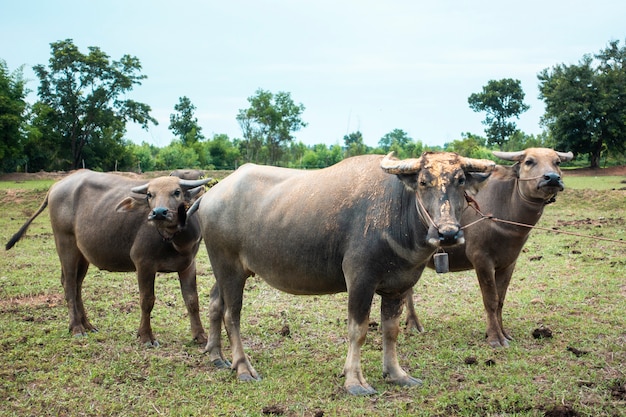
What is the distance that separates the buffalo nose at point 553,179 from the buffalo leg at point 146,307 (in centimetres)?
446

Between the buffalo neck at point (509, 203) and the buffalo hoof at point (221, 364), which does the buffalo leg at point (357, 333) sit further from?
the buffalo neck at point (509, 203)

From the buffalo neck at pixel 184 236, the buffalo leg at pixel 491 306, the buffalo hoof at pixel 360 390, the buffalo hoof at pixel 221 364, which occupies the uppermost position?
the buffalo neck at pixel 184 236

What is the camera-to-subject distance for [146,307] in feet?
21.8

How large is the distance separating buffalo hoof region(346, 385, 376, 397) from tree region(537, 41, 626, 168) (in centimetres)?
3669

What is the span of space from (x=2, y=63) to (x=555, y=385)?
4398 cm

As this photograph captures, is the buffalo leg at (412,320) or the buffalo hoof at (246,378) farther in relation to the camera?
the buffalo leg at (412,320)

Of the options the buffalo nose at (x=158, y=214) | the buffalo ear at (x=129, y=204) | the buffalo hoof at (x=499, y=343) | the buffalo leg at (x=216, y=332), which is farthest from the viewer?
the buffalo ear at (x=129, y=204)

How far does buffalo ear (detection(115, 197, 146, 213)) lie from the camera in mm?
6898

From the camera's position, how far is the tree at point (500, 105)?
5712 cm

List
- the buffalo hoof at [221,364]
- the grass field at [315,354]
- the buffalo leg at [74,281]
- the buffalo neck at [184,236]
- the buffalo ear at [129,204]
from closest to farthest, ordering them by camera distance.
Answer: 1. the grass field at [315,354]
2. the buffalo hoof at [221,364]
3. the buffalo neck at [184,236]
4. the buffalo ear at [129,204]
5. the buffalo leg at [74,281]

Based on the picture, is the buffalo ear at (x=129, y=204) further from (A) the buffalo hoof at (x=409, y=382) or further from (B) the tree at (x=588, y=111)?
(B) the tree at (x=588, y=111)

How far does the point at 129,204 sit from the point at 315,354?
110 inches

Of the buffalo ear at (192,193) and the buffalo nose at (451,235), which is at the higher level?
the buffalo ear at (192,193)

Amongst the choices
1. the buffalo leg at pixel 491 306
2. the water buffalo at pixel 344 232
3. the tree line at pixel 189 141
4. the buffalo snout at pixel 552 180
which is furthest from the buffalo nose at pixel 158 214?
the tree line at pixel 189 141
